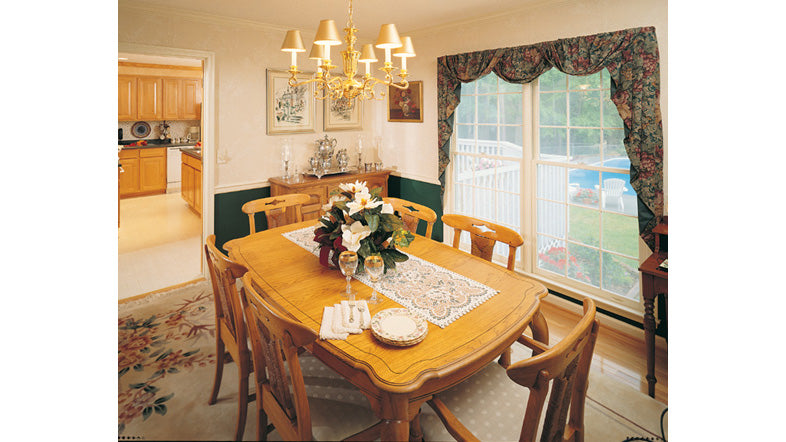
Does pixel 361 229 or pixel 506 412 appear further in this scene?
pixel 361 229

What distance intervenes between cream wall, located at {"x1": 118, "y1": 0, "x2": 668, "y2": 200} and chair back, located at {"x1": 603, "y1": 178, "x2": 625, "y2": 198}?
1.55ft

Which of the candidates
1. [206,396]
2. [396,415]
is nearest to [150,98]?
[206,396]

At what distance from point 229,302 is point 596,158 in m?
2.46

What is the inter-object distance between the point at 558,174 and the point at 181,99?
6222mm

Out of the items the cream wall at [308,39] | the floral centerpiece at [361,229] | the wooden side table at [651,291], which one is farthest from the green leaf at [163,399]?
the wooden side table at [651,291]

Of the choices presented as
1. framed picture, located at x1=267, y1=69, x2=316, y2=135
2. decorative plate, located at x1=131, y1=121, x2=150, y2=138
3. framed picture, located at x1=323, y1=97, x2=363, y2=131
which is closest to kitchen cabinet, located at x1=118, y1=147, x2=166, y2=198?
decorative plate, located at x1=131, y1=121, x2=150, y2=138

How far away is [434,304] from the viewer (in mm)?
1368

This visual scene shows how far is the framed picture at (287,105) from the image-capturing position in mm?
3383

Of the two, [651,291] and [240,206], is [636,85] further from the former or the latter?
[240,206]

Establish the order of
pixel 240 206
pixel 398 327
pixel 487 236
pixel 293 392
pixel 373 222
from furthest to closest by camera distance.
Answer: pixel 240 206 → pixel 487 236 → pixel 373 222 → pixel 398 327 → pixel 293 392

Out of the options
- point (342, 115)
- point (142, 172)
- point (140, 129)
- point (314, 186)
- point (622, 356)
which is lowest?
point (622, 356)

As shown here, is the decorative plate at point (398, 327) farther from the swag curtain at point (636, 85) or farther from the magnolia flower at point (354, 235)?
the swag curtain at point (636, 85)

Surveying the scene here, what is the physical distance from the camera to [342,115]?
3873 mm
